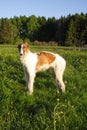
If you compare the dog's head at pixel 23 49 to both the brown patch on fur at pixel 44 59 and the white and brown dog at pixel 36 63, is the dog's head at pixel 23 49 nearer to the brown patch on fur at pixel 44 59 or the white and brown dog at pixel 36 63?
the white and brown dog at pixel 36 63

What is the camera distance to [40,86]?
35.5 feet

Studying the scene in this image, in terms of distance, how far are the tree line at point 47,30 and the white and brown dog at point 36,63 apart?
181ft

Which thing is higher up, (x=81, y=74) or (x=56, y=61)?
(x=56, y=61)

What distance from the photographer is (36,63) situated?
10.0 meters

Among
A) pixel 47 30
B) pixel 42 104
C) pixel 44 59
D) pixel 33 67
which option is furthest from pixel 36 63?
pixel 47 30

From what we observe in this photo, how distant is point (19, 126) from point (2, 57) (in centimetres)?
913

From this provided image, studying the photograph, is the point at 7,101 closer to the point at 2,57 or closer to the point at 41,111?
the point at 41,111

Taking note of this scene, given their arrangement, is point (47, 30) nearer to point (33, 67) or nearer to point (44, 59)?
point (44, 59)

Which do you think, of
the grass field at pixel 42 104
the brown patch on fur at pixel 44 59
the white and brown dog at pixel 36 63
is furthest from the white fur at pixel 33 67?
the grass field at pixel 42 104

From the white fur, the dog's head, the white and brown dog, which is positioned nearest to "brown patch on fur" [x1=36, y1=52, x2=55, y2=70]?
the white and brown dog

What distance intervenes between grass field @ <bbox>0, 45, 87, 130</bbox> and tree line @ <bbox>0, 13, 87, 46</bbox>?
177 feet

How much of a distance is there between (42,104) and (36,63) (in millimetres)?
1738

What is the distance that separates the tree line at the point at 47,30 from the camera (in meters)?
73.7

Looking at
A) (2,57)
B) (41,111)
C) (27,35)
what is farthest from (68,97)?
(27,35)
